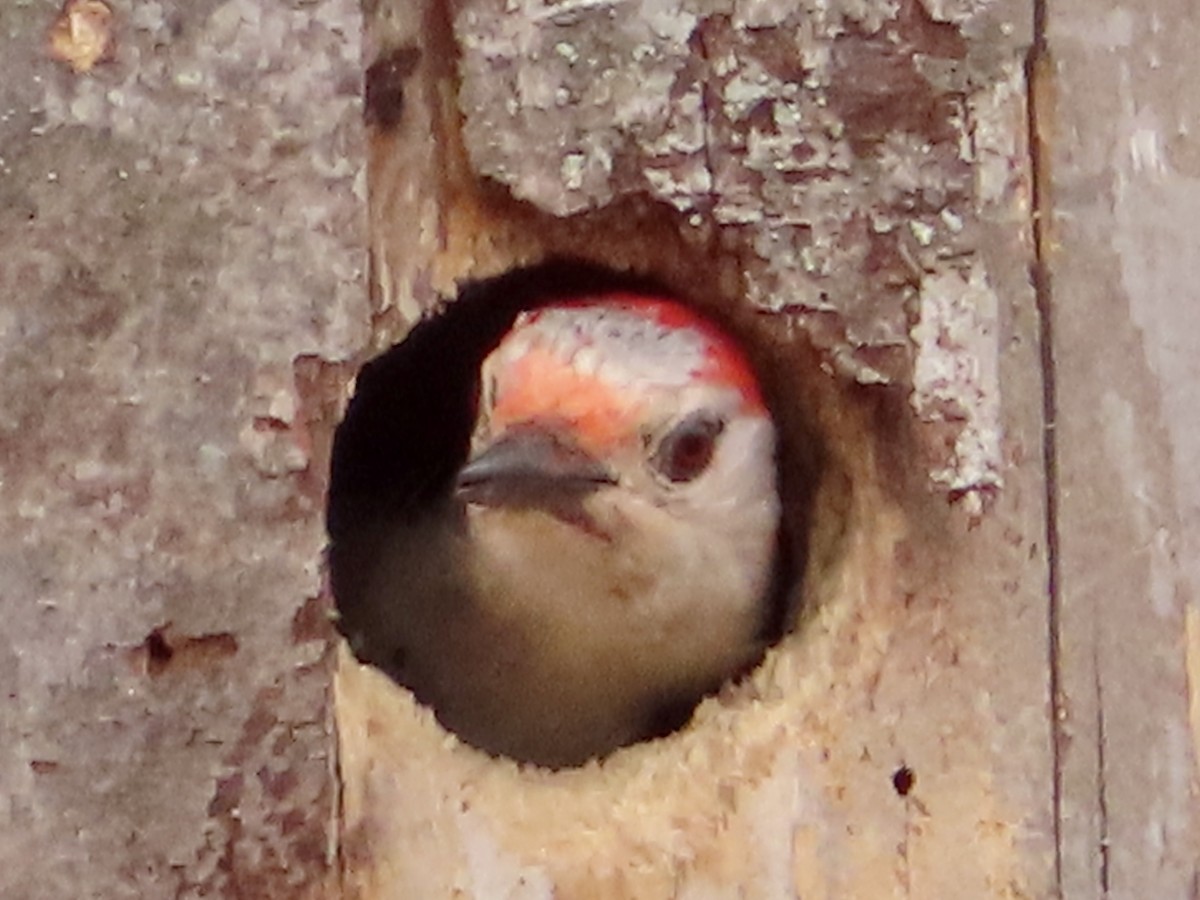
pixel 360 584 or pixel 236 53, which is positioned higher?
pixel 236 53

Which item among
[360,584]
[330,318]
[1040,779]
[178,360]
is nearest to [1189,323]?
[1040,779]

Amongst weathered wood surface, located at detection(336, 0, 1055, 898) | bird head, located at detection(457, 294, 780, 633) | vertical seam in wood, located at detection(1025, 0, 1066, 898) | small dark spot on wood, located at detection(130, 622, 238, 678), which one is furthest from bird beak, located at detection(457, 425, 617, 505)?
vertical seam in wood, located at detection(1025, 0, 1066, 898)

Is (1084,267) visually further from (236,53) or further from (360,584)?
(360,584)

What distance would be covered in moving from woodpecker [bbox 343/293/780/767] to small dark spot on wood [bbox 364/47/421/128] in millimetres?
332

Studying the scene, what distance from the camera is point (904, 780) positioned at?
158cm

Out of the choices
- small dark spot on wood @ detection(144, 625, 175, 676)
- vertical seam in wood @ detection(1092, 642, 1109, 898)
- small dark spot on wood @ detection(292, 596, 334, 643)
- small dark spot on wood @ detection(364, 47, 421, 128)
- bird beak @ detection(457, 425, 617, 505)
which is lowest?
vertical seam in wood @ detection(1092, 642, 1109, 898)

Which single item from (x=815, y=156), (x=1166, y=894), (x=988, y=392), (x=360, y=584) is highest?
(x=815, y=156)

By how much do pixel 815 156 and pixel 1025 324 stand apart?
215 mm

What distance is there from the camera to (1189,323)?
155 cm

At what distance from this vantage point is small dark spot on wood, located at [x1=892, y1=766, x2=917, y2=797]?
5.18 feet

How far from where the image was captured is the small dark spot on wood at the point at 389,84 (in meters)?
1.53

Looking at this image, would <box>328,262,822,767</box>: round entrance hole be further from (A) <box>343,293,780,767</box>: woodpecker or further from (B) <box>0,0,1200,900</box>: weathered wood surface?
(B) <box>0,0,1200,900</box>: weathered wood surface

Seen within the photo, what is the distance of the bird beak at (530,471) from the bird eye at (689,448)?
3.1 inches

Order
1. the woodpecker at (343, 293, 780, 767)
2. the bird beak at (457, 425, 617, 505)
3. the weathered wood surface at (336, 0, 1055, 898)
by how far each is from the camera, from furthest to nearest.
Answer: the woodpecker at (343, 293, 780, 767) < the bird beak at (457, 425, 617, 505) < the weathered wood surface at (336, 0, 1055, 898)
